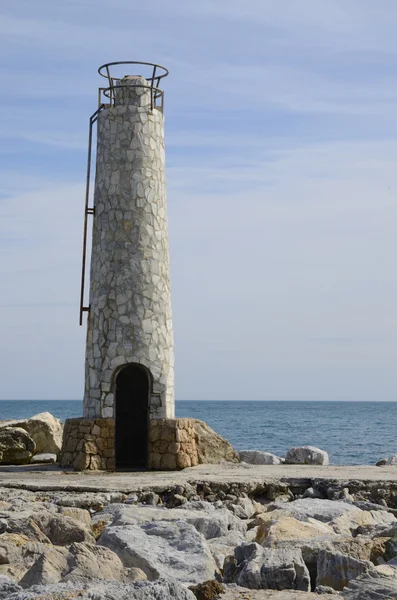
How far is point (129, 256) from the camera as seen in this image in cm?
1755

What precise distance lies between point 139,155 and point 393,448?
2934 cm

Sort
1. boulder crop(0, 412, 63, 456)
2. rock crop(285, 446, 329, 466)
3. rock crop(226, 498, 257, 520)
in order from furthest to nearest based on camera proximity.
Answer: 1. boulder crop(0, 412, 63, 456)
2. rock crop(285, 446, 329, 466)
3. rock crop(226, 498, 257, 520)

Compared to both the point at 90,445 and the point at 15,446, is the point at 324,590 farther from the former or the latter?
the point at 15,446

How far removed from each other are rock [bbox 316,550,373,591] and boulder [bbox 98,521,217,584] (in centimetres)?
96

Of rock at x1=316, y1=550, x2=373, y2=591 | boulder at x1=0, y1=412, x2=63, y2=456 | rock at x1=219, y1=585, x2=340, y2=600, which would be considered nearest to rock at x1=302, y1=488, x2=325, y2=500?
rock at x1=316, y1=550, x2=373, y2=591

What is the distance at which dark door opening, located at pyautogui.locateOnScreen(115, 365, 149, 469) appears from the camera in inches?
774

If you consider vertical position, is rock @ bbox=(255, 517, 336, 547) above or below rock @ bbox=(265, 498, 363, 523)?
below

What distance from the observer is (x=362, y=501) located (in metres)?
14.0

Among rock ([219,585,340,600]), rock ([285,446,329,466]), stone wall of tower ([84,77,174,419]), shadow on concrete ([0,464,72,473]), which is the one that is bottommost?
rock ([219,585,340,600])

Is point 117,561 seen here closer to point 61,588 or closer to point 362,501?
point 61,588

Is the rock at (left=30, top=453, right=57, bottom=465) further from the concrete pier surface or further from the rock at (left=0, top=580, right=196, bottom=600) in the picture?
the rock at (left=0, top=580, right=196, bottom=600)

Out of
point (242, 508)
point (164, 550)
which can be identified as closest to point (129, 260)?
point (242, 508)

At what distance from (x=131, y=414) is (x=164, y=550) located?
10.7 m

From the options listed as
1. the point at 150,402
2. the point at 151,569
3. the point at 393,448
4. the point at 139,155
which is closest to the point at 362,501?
the point at 150,402
